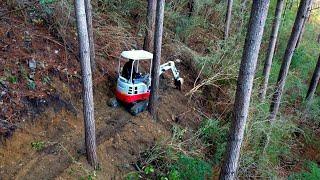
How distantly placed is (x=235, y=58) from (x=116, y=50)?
422 cm

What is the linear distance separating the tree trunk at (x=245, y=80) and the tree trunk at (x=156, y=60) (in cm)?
415

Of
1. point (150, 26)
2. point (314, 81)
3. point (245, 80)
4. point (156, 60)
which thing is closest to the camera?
point (245, 80)

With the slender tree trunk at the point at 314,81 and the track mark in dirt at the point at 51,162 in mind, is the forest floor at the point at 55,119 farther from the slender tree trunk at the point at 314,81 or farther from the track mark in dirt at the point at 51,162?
the slender tree trunk at the point at 314,81

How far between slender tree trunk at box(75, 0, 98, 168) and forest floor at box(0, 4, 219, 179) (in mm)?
433

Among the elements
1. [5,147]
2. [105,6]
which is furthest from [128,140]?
[105,6]

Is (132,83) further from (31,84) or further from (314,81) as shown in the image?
(314,81)

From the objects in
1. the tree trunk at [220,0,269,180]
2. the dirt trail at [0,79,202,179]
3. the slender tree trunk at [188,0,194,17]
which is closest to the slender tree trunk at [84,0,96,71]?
the dirt trail at [0,79,202,179]

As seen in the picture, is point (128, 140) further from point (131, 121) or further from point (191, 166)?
point (191, 166)

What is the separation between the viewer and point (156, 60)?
980 cm

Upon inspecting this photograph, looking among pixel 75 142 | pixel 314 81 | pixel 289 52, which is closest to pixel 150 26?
pixel 289 52

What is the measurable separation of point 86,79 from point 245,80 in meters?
3.42

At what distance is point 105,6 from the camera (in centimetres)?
1350

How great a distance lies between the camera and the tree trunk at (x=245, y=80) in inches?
202

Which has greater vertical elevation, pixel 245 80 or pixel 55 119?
pixel 245 80
